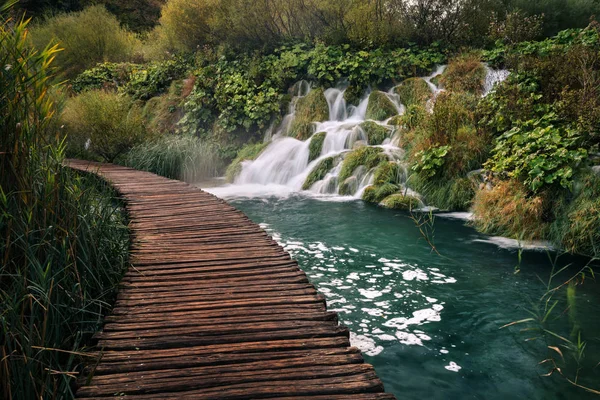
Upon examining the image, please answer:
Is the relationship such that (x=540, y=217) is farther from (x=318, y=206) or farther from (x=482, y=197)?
(x=318, y=206)

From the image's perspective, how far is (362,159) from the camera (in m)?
10.1

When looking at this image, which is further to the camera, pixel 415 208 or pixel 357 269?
pixel 415 208

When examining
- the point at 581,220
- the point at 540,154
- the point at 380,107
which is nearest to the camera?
the point at 581,220

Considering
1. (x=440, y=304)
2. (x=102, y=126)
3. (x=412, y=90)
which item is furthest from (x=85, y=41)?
(x=440, y=304)

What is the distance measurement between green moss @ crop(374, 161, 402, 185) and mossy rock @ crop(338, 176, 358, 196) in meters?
0.50

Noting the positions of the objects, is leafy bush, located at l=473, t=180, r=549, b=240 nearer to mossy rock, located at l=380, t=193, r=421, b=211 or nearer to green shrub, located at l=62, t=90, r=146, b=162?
mossy rock, located at l=380, t=193, r=421, b=211

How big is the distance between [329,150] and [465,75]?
3748 millimetres

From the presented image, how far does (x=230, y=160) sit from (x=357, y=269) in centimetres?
888

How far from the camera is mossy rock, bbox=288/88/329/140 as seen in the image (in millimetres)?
12578

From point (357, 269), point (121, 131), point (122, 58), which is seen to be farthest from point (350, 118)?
point (122, 58)

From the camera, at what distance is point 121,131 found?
11742mm

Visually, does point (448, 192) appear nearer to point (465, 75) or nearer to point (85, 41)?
point (465, 75)

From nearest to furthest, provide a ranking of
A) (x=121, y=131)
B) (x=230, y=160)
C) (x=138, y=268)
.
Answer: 1. (x=138, y=268)
2. (x=121, y=131)
3. (x=230, y=160)

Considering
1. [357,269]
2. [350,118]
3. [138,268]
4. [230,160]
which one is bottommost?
[357,269]
